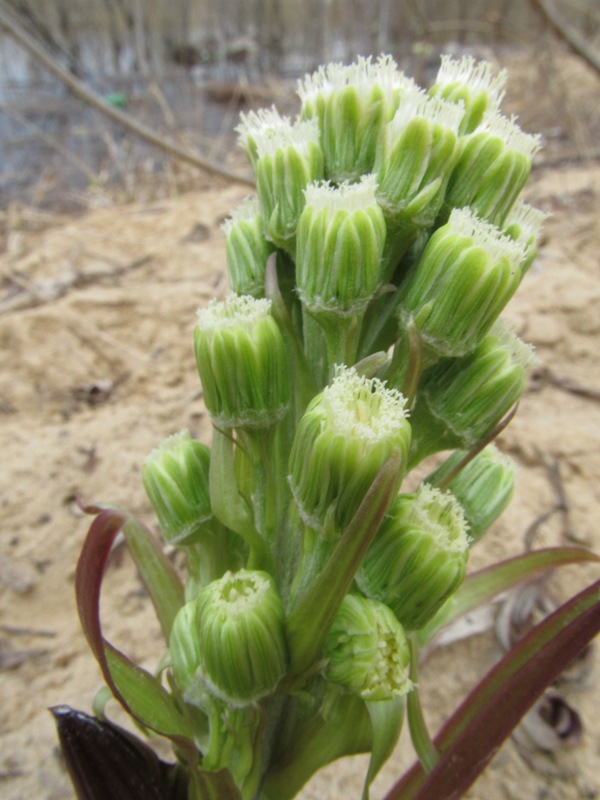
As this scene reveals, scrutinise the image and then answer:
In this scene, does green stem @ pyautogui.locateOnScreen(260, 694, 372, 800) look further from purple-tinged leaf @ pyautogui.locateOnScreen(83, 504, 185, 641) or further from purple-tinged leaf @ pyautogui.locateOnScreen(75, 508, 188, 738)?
purple-tinged leaf @ pyautogui.locateOnScreen(83, 504, 185, 641)

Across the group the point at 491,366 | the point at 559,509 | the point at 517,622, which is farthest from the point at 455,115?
the point at 559,509

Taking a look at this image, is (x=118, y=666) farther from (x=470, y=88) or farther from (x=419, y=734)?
(x=470, y=88)

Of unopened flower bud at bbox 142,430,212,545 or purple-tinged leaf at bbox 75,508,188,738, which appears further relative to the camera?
unopened flower bud at bbox 142,430,212,545

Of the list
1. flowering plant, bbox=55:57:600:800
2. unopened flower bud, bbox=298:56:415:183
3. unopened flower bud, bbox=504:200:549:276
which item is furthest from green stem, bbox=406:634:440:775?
unopened flower bud, bbox=298:56:415:183

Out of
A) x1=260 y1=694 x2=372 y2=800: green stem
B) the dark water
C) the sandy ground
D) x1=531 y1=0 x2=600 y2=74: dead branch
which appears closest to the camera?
x1=260 y1=694 x2=372 y2=800: green stem

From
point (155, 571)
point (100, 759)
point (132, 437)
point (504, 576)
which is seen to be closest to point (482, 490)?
point (504, 576)

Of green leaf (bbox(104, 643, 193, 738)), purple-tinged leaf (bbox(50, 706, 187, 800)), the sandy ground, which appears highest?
green leaf (bbox(104, 643, 193, 738))

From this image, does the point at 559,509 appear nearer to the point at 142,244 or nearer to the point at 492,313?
the point at 492,313
